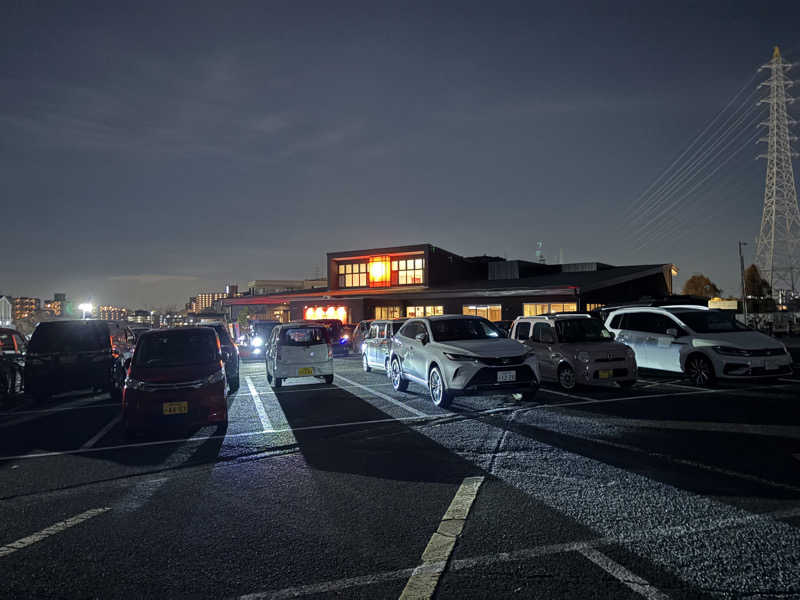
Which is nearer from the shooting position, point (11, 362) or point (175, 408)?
point (175, 408)

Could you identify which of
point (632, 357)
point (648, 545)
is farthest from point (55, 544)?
point (632, 357)

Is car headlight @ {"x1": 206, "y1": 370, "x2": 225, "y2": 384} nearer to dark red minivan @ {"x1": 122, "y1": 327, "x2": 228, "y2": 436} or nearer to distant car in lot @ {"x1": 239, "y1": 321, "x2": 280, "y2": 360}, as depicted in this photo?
dark red minivan @ {"x1": 122, "y1": 327, "x2": 228, "y2": 436}

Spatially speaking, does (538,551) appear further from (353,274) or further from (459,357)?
(353,274)

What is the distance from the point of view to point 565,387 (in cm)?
1158

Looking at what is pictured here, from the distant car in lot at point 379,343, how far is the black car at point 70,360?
22.0ft

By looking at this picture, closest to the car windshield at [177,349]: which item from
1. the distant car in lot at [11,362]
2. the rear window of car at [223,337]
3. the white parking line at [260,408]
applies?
the white parking line at [260,408]

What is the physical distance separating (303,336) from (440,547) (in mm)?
10475

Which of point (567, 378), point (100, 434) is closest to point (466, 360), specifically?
point (567, 378)

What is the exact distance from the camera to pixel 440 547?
3.81m

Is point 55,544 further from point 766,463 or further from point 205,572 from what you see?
point 766,463

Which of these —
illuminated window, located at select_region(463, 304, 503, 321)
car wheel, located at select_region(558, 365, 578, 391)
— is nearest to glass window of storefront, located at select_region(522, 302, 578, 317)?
illuminated window, located at select_region(463, 304, 503, 321)

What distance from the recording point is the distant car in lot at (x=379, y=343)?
1459 cm

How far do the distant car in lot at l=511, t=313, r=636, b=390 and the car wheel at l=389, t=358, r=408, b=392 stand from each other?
315 cm

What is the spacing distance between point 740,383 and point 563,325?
421 centimetres
